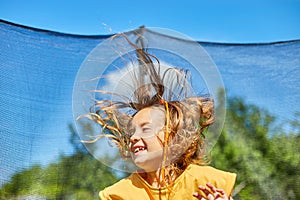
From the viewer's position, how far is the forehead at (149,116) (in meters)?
1.00

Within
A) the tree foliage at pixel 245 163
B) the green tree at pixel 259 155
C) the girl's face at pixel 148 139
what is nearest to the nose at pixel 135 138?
the girl's face at pixel 148 139

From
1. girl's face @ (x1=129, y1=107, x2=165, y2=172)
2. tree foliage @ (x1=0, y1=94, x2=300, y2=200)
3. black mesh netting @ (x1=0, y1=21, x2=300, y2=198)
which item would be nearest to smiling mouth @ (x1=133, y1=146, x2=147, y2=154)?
girl's face @ (x1=129, y1=107, x2=165, y2=172)

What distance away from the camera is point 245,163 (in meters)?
2.03

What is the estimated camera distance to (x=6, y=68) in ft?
5.52

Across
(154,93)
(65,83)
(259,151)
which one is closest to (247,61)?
(259,151)

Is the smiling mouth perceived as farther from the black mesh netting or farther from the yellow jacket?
the black mesh netting

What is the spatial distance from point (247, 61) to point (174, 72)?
3.33ft

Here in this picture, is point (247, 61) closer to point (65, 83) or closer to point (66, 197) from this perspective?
point (65, 83)

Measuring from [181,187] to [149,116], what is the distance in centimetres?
17

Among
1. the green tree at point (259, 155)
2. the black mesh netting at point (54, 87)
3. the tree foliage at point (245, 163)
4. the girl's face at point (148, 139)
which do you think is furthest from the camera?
the green tree at point (259, 155)

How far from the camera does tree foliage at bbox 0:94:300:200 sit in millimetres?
1765

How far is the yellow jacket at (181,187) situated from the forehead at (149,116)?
0.43ft

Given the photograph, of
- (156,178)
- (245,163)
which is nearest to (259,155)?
(245,163)

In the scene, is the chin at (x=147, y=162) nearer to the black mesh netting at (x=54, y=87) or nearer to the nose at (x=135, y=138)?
the nose at (x=135, y=138)
